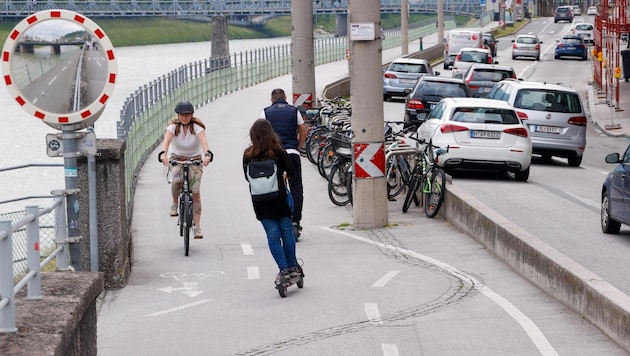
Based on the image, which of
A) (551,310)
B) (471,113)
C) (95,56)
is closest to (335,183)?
(471,113)

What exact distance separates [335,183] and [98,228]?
6801 mm

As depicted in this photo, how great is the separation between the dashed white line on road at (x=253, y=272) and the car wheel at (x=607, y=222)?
4.90m

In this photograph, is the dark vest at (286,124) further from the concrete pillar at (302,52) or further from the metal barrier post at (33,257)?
the concrete pillar at (302,52)

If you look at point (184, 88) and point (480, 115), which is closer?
point (480, 115)

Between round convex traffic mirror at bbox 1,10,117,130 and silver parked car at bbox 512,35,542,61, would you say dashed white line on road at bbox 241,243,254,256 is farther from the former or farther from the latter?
silver parked car at bbox 512,35,542,61

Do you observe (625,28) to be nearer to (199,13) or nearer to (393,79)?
(393,79)

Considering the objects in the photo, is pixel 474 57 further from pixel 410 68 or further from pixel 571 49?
pixel 571 49

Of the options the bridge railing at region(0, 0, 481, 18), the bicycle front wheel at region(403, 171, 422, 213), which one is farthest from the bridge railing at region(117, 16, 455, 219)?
the bridge railing at region(0, 0, 481, 18)

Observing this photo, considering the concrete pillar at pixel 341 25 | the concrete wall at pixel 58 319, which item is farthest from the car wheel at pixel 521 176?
the concrete pillar at pixel 341 25

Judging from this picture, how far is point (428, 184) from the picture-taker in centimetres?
1616

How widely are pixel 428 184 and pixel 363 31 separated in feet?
8.11

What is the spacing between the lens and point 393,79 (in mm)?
43906

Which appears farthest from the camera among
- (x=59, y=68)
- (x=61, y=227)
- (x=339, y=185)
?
(x=339, y=185)

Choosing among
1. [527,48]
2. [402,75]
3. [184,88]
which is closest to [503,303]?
[184,88]
